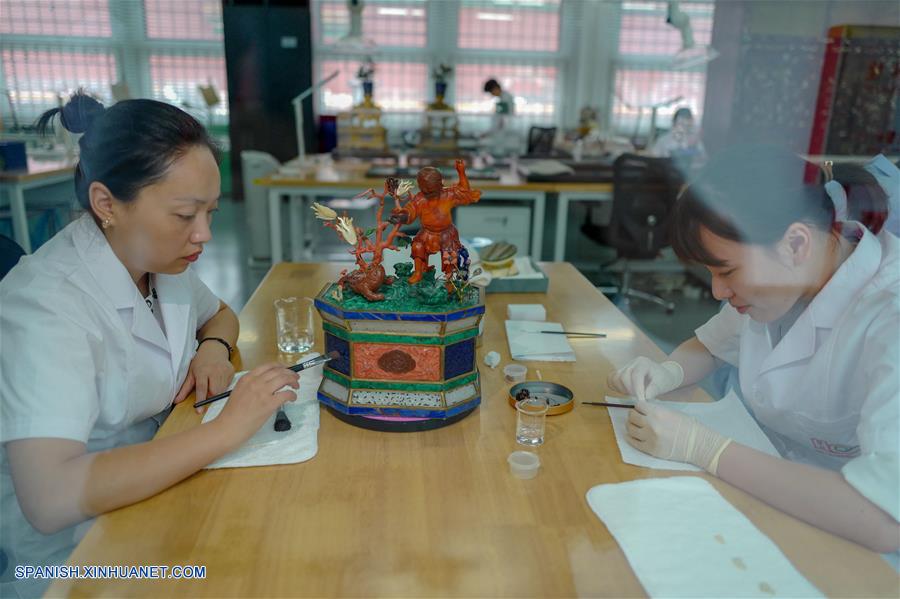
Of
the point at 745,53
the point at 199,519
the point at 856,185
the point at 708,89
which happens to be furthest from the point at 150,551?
the point at 708,89

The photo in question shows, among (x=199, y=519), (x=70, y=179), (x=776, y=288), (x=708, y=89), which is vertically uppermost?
(x=708, y=89)

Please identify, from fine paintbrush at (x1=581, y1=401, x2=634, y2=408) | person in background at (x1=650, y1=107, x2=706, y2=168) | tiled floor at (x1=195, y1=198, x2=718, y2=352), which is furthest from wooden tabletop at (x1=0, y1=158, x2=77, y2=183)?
person in background at (x1=650, y1=107, x2=706, y2=168)

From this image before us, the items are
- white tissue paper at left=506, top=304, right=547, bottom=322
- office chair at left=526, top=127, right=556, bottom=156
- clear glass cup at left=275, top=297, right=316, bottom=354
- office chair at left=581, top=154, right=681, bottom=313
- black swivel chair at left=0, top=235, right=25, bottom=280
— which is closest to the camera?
black swivel chair at left=0, top=235, right=25, bottom=280

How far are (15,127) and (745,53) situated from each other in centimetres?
183

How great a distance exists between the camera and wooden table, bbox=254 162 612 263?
135 inches

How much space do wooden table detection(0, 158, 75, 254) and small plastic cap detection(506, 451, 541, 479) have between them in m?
0.77

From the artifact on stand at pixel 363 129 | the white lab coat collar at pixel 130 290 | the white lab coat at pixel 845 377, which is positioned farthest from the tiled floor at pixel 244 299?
the artifact on stand at pixel 363 129

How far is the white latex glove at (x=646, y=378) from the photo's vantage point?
112 cm

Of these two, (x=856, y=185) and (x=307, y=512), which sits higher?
(x=856, y=185)

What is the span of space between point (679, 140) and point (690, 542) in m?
2.97

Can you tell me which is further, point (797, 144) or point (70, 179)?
point (797, 144)

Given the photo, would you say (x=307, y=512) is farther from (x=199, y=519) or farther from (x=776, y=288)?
(x=776, y=288)

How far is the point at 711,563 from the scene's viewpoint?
2.34ft

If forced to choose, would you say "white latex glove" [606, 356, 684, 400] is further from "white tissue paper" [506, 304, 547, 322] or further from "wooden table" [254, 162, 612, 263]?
"wooden table" [254, 162, 612, 263]
